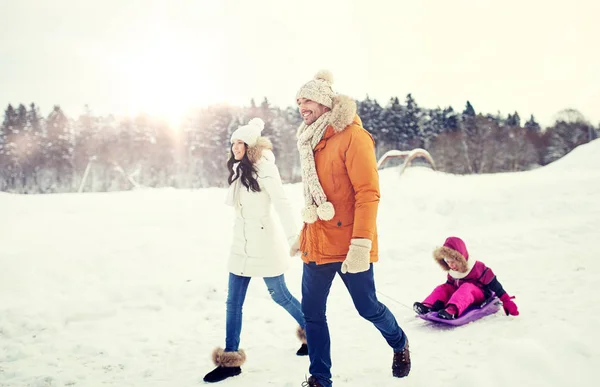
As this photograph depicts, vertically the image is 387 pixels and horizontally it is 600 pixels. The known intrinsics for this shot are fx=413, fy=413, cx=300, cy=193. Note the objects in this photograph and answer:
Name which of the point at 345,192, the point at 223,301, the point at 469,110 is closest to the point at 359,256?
the point at 345,192

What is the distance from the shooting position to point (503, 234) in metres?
9.22

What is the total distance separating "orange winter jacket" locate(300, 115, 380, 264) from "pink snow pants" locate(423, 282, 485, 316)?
2049mm

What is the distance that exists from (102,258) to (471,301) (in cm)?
567

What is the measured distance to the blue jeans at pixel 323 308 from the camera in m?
2.86

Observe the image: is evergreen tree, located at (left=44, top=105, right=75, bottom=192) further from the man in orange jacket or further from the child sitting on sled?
the man in orange jacket

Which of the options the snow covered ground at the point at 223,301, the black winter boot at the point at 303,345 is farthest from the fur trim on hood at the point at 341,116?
the black winter boot at the point at 303,345

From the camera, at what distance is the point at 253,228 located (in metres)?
3.86

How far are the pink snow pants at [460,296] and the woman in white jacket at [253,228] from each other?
171 centimetres

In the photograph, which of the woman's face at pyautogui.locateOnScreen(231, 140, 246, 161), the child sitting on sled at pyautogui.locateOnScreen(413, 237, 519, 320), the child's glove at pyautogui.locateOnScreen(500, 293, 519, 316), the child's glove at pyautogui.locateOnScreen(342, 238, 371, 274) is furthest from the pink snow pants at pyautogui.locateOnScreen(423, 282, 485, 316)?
the woman's face at pyautogui.locateOnScreen(231, 140, 246, 161)

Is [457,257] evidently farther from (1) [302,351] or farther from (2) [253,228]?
(2) [253,228]

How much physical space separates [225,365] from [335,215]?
1748mm

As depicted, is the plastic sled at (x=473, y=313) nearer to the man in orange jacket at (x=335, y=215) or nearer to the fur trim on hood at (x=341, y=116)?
the man in orange jacket at (x=335, y=215)

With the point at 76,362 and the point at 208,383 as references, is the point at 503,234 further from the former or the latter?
the point at 76,362

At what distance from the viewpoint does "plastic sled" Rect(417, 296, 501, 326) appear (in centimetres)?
435
